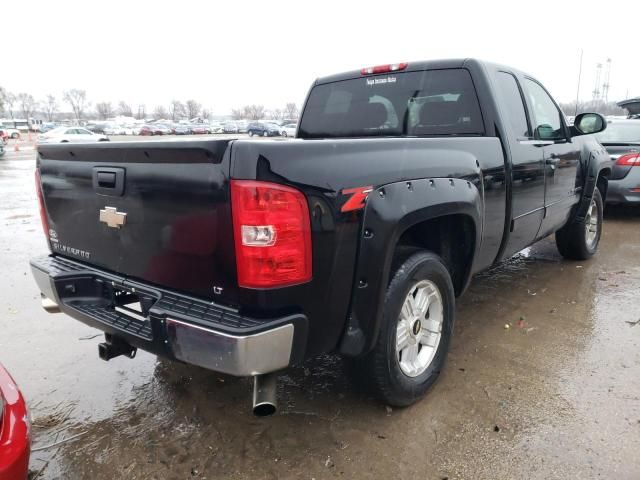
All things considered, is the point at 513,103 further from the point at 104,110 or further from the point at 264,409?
the point at 104,110

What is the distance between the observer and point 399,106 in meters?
3.80

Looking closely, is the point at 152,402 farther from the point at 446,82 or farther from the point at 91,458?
the point at 446,82

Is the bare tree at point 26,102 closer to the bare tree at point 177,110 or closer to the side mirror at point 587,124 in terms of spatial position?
the bare tree at point 177,110

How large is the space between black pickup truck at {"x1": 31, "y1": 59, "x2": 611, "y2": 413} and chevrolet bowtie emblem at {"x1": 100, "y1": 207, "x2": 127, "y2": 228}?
0.03 feet

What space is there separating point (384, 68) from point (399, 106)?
1.16 feet

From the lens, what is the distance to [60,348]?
363cm

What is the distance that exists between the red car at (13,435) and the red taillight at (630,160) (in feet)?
27.4

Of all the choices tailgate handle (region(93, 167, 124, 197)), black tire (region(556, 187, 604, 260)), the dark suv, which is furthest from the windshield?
the dark suv

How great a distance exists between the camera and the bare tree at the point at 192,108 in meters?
113

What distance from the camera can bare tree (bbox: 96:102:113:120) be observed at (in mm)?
107688

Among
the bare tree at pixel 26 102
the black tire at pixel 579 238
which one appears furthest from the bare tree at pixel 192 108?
the black tire at pixel 579 238

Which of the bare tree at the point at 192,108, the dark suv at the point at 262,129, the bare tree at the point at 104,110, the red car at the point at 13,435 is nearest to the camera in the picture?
the red car at the point at 13,435

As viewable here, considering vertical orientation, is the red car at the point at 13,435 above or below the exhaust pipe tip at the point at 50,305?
below

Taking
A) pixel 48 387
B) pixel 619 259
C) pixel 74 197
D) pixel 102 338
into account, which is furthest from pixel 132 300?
pixel 619 259
